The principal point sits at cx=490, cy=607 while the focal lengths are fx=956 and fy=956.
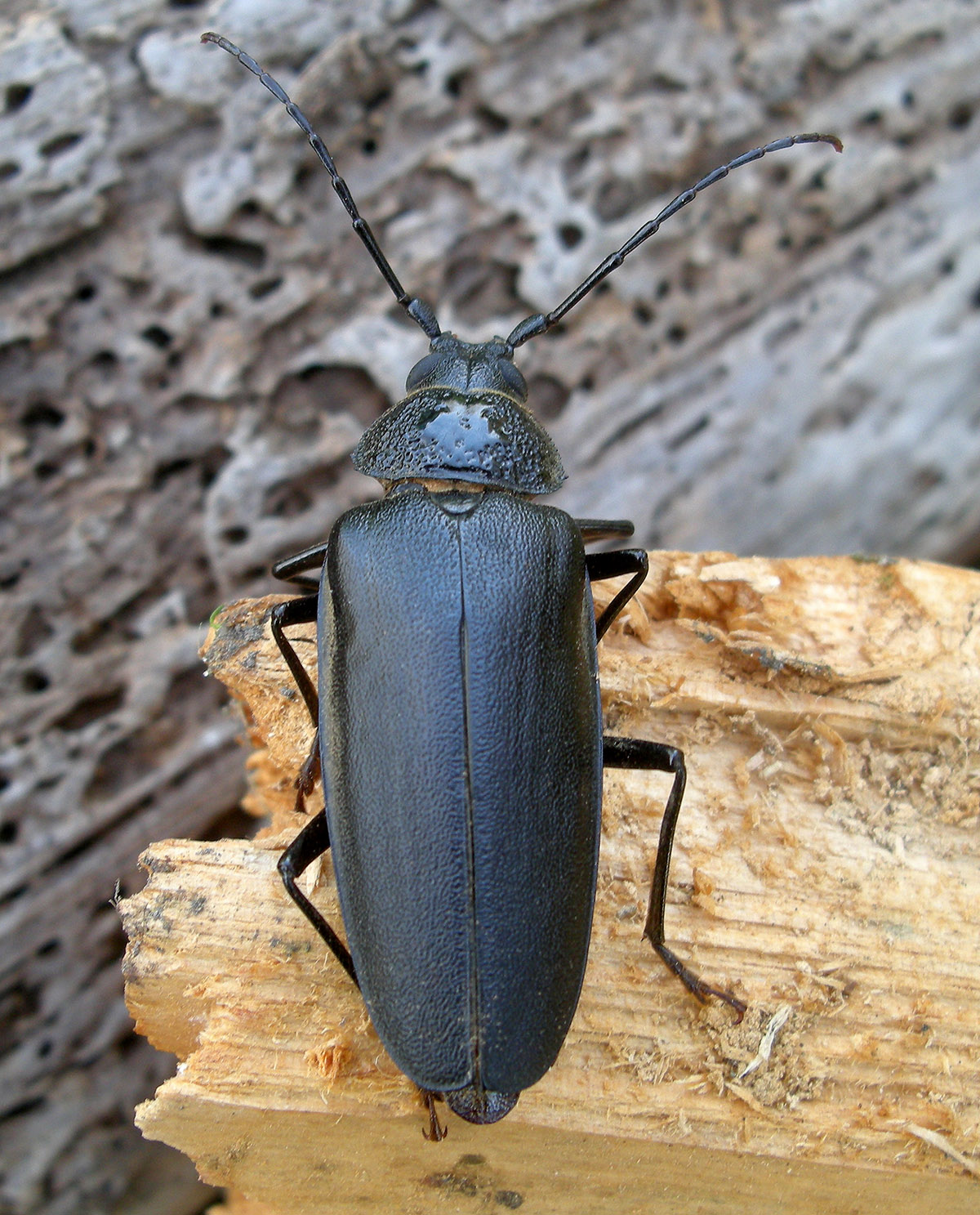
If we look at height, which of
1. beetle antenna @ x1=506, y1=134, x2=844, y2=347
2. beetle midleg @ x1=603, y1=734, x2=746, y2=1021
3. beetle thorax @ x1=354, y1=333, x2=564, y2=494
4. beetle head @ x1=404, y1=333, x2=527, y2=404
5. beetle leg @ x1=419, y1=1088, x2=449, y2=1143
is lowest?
beetle leg @ x1=419, y1=1088, x2=449, y2=1143

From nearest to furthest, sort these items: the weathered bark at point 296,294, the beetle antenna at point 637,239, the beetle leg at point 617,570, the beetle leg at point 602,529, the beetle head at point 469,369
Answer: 1. the beetle leg at point 617,570
2. the beetle leg at point 602,529
3. the beetle head at point 469,369
4. the beetle antenna at point 637,239
5. the weathered bark at point 296,294

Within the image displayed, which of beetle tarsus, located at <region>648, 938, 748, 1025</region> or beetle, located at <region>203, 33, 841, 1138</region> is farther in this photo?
beetle tarsus, located at <region>648, 938, 748, 1025</region>

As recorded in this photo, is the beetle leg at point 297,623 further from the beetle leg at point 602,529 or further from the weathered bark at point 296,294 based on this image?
the weathered bark at point 296,294

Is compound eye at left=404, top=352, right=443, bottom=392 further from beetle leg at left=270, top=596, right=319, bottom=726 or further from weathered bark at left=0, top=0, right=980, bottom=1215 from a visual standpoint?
beetle leg at left=270, top=596, right=319, bottom=726

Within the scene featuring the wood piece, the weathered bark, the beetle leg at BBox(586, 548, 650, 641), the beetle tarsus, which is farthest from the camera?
the weathered bark

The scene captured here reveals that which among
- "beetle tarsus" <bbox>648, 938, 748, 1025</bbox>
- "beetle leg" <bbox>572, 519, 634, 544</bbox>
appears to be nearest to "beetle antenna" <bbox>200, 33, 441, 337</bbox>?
"beetle leg" <bbox>572, 519, 634, 544</bbox>

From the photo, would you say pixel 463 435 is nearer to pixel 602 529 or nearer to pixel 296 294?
pixel 602 529

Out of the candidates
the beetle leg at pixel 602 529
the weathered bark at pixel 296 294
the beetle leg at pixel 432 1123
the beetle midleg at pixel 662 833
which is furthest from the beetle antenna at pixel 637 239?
the beetle leg at pixel 432 1123

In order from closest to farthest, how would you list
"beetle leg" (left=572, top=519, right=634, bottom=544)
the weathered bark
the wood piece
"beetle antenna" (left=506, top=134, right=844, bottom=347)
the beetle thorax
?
the wood piece
the beetle thorax
"beetle leg" (left=572, top=519, right=634, bottom=544)
"beetle antenna" (left=506, top=134, right=844, bottom=347)
the weathered bark
